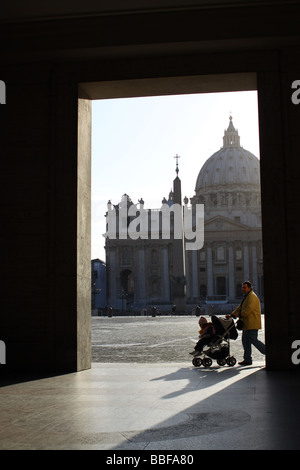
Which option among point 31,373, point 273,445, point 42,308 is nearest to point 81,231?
point 42,308

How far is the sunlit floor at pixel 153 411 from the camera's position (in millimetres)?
3748

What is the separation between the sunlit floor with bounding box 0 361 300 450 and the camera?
375 centimetres

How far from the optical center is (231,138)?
11881cm

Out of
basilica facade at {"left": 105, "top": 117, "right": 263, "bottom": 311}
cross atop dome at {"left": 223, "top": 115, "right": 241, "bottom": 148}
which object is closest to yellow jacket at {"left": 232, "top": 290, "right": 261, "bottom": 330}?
basilica facade at {"left": 105, "top": 117, "right": 263, "bottom": 311}

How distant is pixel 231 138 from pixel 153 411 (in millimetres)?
116817

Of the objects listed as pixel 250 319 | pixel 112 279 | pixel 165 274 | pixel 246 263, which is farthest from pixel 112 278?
pixel 250 319

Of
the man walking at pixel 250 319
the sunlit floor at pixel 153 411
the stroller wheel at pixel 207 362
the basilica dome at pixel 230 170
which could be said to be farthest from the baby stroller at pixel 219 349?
the basilica dome at pixel 230 170

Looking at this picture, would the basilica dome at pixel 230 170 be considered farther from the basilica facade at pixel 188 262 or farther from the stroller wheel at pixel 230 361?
the stroller wheel at pixel 230 361

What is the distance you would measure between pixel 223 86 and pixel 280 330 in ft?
11.6

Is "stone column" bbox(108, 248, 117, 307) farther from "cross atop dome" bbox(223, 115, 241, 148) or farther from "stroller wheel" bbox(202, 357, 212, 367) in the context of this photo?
"stroller wheel" bbox(202, 357, 212, 367)

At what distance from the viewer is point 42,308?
8070 millimetres

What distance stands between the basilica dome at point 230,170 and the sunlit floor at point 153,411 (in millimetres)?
103455

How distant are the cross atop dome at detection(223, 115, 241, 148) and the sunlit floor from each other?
→ 372 ft
